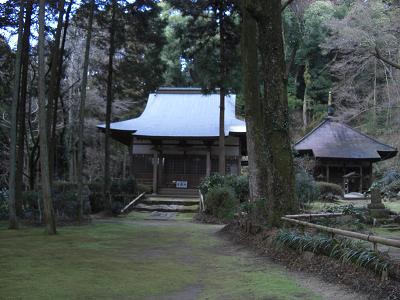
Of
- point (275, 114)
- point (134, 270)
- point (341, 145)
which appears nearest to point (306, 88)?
point (341, 145)

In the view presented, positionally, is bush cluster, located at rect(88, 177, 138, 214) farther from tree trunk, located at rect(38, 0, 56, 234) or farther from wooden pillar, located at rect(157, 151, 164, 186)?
tree trunk, located at rect(38, 0, 56, 234)

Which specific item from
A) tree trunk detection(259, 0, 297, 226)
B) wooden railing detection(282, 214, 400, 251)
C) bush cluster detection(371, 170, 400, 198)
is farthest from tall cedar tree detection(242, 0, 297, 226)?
bush cluster detection(371, 170, 400, 198)

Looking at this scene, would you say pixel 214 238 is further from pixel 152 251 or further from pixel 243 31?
pixel 243 31

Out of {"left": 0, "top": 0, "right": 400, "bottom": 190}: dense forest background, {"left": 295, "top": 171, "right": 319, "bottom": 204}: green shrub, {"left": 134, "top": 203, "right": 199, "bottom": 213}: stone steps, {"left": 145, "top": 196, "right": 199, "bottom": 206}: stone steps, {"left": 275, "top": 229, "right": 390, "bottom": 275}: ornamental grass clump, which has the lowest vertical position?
{"left": 134, "top": 203, "right": 199, "bottom": 213}: stone steps

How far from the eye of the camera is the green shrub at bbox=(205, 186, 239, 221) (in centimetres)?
1792

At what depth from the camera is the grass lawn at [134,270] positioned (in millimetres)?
6090

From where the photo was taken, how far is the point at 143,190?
83.0ft

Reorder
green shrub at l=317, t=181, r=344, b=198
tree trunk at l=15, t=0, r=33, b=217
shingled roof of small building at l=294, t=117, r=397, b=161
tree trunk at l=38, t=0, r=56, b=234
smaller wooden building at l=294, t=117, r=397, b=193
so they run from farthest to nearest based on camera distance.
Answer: smaller wooden building at l=294, t=117, r=397, b=193
shingled roof of small building at l=294, t=117, r=397, b=161
green shrub at l=317, t=181, r=344, b=198
tree trunk at l=15, t=0, r=33, b=217
tree trunk at l=38, t=0, r=56, b=234

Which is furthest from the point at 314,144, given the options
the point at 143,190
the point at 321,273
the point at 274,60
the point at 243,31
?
the point at 321,273

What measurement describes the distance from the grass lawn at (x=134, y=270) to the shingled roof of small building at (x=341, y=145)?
19.7m

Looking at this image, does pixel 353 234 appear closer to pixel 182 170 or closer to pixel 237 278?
pixel 237 278

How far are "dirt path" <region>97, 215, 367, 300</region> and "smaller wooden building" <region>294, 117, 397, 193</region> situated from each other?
2117 centimetres

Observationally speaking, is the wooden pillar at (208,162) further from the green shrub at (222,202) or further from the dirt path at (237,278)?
the dirt path at (237,278)

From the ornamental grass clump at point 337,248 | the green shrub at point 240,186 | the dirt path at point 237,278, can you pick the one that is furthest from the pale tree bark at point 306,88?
the ornamental grass clump at point 337,248
